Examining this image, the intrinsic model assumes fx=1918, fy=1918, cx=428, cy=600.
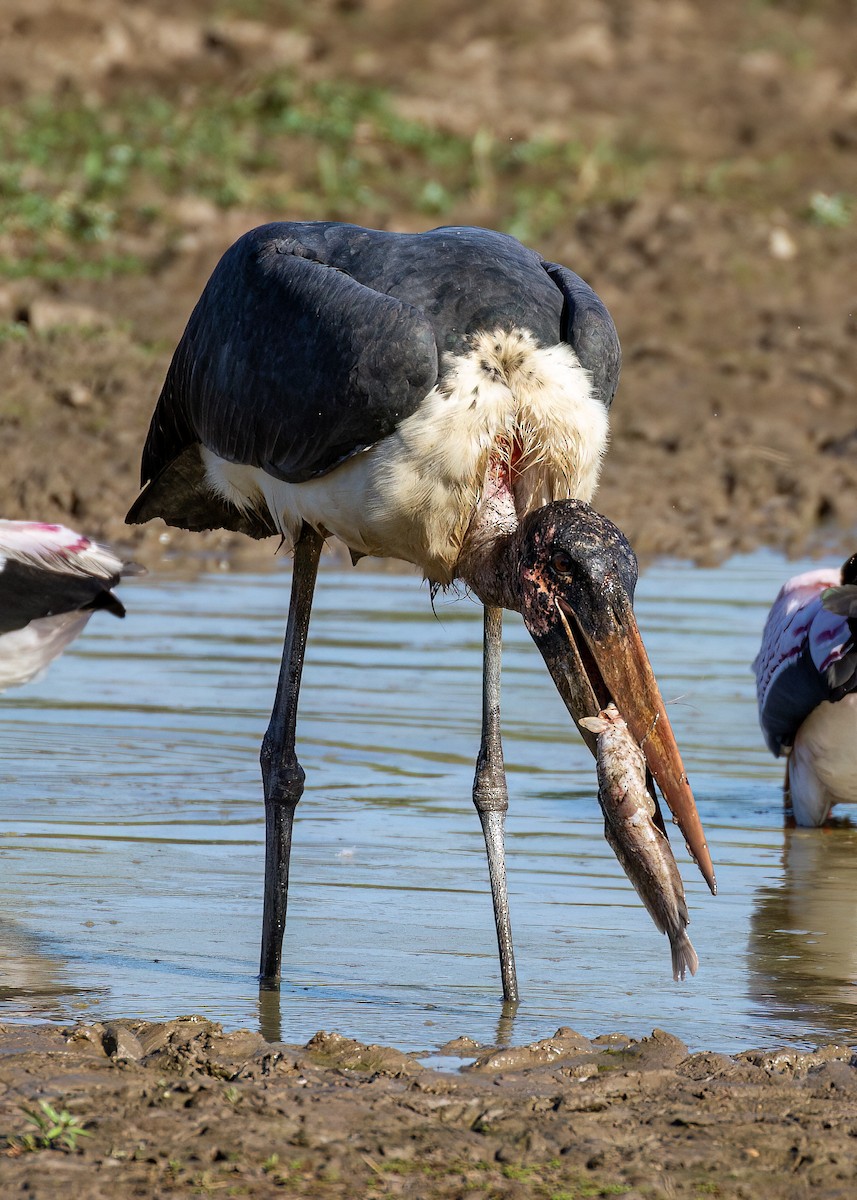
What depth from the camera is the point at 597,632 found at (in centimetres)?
367

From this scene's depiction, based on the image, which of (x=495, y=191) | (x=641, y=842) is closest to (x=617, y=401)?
(x=495, y=191)

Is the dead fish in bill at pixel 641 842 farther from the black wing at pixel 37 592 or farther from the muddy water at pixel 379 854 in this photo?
the black wing at pixel 37 592

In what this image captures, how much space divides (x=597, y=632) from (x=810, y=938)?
1.37 metres

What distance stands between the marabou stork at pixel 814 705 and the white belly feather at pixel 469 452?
5.74 ft

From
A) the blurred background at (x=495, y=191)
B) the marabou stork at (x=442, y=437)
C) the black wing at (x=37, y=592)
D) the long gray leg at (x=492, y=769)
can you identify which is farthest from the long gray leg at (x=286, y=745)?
the blurred background at (x=495, y=191)

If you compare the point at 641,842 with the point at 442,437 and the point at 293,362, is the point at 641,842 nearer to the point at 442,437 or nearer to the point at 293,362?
the point at 442,437

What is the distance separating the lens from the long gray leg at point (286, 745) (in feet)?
14.1

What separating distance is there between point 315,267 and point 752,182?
37.0ft

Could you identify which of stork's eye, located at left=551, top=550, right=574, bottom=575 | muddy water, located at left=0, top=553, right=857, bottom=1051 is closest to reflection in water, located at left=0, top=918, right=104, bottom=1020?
muddy water, located at left=0, top=553, right=857, bottom=1051

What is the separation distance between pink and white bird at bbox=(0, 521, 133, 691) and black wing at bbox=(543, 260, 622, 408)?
173 centimetres

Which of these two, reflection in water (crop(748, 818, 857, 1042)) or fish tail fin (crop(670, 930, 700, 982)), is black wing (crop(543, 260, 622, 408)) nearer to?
fish tail fin (crop(670, 930, 700, 982))

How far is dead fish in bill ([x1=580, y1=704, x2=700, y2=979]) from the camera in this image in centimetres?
352

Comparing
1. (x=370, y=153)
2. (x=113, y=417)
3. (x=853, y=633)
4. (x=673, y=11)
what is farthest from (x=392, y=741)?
(x=673, y=11)

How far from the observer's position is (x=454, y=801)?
18.8 feet
